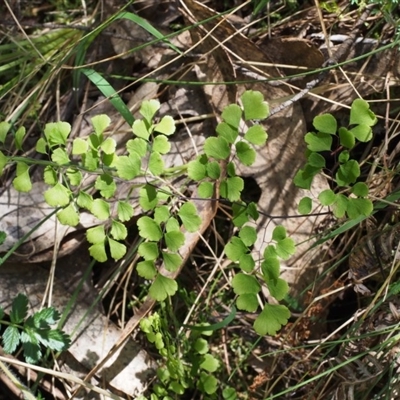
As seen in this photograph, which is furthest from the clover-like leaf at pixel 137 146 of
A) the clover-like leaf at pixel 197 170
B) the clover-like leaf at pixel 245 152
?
the clover-like leaf at pixel 245 152


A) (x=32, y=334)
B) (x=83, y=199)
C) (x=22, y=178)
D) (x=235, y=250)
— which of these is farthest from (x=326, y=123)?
(x=32, y=334)

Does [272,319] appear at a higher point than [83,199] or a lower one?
lower

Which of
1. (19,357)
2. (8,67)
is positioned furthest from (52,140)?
(19,357)

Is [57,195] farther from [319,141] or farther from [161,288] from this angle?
[319,141]

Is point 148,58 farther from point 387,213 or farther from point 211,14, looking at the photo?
point 387,213

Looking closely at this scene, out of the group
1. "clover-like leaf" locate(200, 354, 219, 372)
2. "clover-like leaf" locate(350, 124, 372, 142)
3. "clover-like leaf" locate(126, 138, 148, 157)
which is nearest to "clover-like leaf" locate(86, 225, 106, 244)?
"clover-like leaf" locate(126, 138, 148, 157)

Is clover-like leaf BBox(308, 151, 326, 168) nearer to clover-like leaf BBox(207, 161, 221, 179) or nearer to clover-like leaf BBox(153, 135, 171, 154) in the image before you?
clover-like leaf BBox(207, 161, 221, 179)
